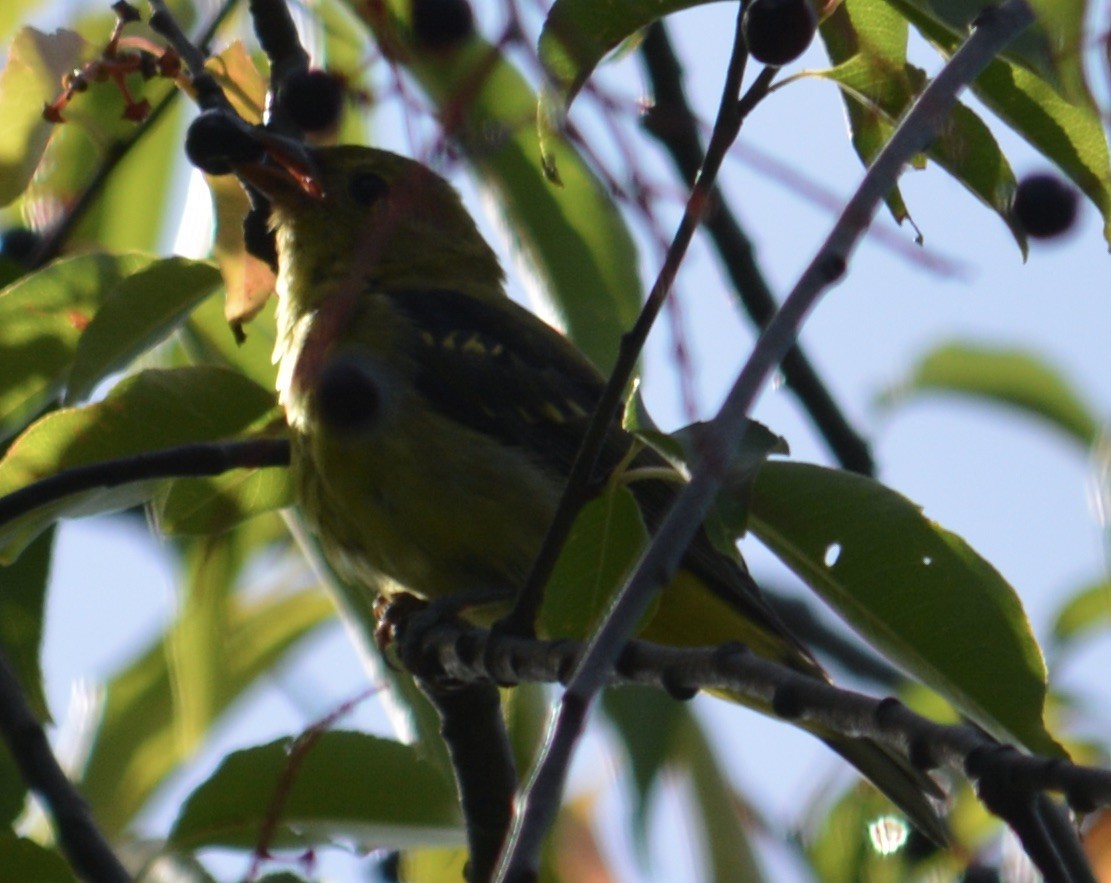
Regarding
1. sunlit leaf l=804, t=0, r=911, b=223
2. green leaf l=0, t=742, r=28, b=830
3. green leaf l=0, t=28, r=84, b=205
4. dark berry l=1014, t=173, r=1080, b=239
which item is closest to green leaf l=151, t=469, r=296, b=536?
green leaf l=0, t=742, r=28, b=830

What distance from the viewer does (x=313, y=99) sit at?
288 cm

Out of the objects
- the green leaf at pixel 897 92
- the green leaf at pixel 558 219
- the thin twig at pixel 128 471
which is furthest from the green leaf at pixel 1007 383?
the thin twig at pixel 128 471

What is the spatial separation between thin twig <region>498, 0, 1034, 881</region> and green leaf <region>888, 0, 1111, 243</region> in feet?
1.68

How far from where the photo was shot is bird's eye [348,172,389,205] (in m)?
4.80

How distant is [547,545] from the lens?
90.4 inches

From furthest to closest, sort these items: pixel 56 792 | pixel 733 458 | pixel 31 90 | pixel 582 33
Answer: pixel 31 90 → pixel 56 792 → pixel 582 33 → pixel 733 458

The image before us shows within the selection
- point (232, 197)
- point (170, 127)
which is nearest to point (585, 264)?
point (232, 197)

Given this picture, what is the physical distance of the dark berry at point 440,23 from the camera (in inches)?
96.6

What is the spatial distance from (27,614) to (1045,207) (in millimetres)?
1804

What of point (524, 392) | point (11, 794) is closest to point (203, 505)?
point (11, 794)

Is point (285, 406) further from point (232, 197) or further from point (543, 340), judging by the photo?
point (543, 340)

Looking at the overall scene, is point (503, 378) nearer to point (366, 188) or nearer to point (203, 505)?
point (366, 188)

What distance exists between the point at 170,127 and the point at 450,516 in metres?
1.03

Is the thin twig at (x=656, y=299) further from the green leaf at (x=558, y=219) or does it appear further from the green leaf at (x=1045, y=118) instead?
the green leaf at (x=558, y=219)
